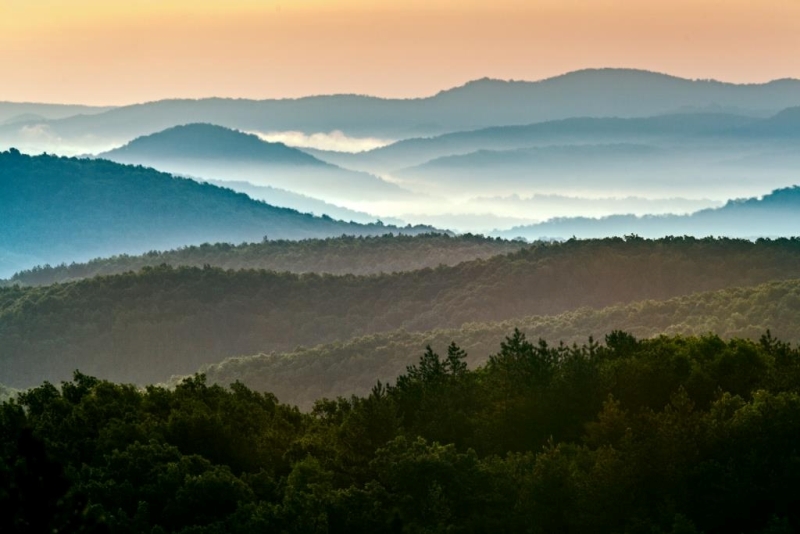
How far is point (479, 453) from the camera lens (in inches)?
2203

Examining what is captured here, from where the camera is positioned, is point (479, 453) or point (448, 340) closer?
point (479, 453)

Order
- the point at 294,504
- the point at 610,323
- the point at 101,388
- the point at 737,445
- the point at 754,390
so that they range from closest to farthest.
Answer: the point at 294,504, the point at 737,445, the point at 754,390, the point at 101,388, the point at 610,323

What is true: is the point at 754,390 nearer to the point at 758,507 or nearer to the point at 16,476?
the point at 758,507

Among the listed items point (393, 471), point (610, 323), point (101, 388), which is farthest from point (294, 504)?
point (610, 323)

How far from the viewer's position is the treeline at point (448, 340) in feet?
525

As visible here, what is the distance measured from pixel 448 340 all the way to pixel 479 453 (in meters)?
134

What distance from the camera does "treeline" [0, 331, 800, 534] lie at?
149 feet

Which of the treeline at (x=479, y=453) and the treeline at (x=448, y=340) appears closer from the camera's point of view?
the treeline at (x=479, y=453)

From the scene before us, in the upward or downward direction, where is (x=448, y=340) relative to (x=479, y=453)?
upward

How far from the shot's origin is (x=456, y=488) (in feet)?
154

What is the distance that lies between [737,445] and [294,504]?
576 inches

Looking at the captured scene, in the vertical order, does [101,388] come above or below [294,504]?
above

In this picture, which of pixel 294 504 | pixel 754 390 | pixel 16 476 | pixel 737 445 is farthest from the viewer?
pixel 754 390

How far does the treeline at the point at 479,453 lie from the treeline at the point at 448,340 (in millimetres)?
99516
